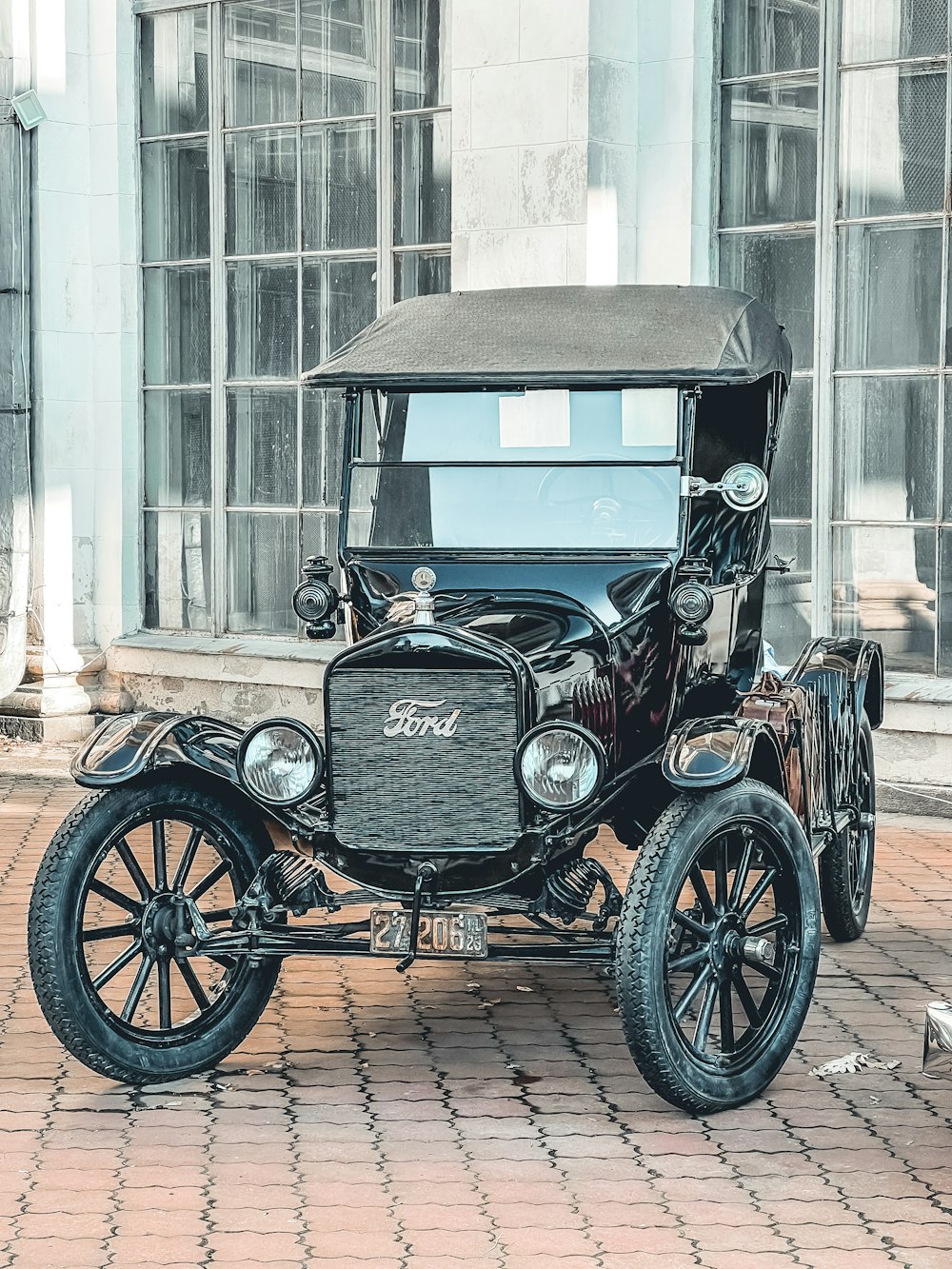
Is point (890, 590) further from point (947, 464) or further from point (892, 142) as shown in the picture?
point (892, 142)

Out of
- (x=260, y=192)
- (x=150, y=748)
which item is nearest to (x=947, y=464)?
(x=260, y=192)

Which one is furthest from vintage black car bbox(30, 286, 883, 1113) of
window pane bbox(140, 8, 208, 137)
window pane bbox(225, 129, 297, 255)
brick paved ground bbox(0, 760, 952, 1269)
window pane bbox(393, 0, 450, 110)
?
window pane bbox(140, 8, 208, 137)

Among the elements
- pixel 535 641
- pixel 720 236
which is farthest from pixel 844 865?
pixel 720 236

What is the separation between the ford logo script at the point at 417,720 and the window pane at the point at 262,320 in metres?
6.03

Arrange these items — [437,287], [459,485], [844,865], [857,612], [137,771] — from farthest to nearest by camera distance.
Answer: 1. [437,287]
2. [857,612]
3. [844,865]
4. [459,485]
5. [137,771]

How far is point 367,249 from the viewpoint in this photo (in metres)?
10.4

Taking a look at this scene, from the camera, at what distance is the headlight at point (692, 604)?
5191mm

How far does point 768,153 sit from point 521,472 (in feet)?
14.0

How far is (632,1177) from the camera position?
4.33m

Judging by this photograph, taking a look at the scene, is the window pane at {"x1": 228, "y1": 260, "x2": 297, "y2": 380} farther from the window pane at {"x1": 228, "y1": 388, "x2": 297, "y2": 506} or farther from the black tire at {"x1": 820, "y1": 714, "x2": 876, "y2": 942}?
the black tire at {"x1": 820, "y1": 714, "x2": 876, "y2": 942}

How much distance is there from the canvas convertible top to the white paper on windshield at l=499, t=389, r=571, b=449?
69 millimetres

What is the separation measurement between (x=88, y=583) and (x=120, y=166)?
2.46 metres

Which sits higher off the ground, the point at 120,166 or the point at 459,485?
the point at 120,166

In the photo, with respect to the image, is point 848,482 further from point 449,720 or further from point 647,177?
point 449,720
